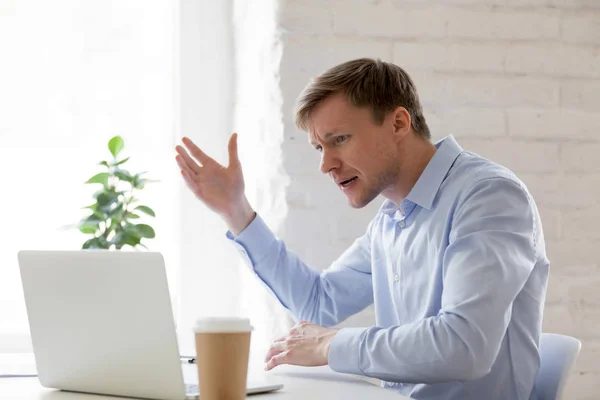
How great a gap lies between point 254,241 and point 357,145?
0.32 metres

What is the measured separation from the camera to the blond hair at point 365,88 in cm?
156

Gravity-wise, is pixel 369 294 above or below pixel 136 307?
below

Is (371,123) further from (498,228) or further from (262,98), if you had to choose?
(262,98)

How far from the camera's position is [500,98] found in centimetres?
201

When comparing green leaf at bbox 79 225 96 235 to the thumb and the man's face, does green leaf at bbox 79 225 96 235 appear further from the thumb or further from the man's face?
the man's face

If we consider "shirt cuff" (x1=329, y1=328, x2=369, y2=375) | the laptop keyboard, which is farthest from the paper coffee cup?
"shirt cuff" (x1=329, y1=328, x2=369, y2=375)

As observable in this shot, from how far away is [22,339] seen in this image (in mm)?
2203

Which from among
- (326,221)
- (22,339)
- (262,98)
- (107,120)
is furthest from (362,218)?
(22,339)

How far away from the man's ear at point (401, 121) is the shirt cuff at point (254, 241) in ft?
1.16

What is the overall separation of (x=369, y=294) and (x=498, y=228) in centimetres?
55

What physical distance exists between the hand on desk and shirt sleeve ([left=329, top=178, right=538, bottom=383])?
0.03 m

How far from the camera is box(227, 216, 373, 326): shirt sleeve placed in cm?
173

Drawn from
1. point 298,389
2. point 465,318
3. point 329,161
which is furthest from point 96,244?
point 465,318

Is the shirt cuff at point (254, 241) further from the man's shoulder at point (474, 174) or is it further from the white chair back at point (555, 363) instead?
the white chair back at point (555, 363)
